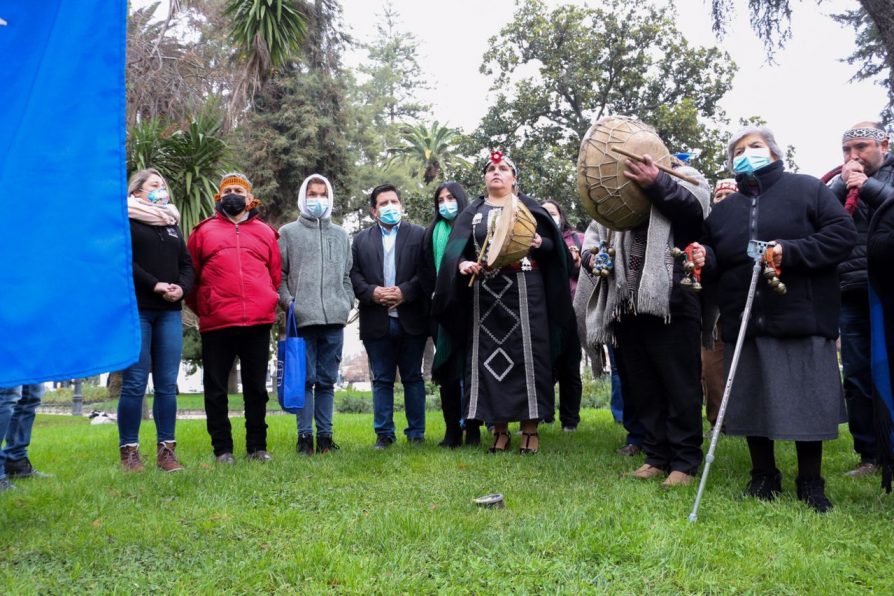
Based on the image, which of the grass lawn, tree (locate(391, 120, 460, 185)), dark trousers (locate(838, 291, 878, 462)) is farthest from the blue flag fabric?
tree (locate(391, 120, 460, 185))

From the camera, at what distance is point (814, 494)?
4.17m

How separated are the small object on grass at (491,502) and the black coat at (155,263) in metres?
2.97

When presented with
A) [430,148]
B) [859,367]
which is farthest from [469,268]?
[430,148]

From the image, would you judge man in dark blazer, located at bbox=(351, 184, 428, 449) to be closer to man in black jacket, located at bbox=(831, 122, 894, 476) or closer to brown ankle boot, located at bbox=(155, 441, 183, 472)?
brown ankle boot, located at bbox=(155, 441, 183, 472)

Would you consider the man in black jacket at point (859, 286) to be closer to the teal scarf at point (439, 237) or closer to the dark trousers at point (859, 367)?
the dark trousers at point (859, 367)

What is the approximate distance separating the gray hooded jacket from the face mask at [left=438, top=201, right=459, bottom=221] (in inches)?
35.8

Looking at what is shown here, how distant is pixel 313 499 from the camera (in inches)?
181

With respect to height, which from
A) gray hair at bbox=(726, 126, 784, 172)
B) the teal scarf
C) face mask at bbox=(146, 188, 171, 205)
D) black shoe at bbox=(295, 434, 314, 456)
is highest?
face mask at bbox=(146, 188, 171, 205)

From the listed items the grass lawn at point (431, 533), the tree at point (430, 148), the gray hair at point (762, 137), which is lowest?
the grass lawn at point (431, 533)

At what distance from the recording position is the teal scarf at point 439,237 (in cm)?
682

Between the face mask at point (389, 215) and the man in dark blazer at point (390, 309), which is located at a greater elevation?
the face mask at point (389, 215)

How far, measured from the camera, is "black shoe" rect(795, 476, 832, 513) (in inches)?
161

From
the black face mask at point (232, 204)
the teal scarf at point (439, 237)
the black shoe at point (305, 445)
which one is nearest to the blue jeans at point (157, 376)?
the black face mask at point (232, 204)

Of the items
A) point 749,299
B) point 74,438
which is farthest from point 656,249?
point 74,438
